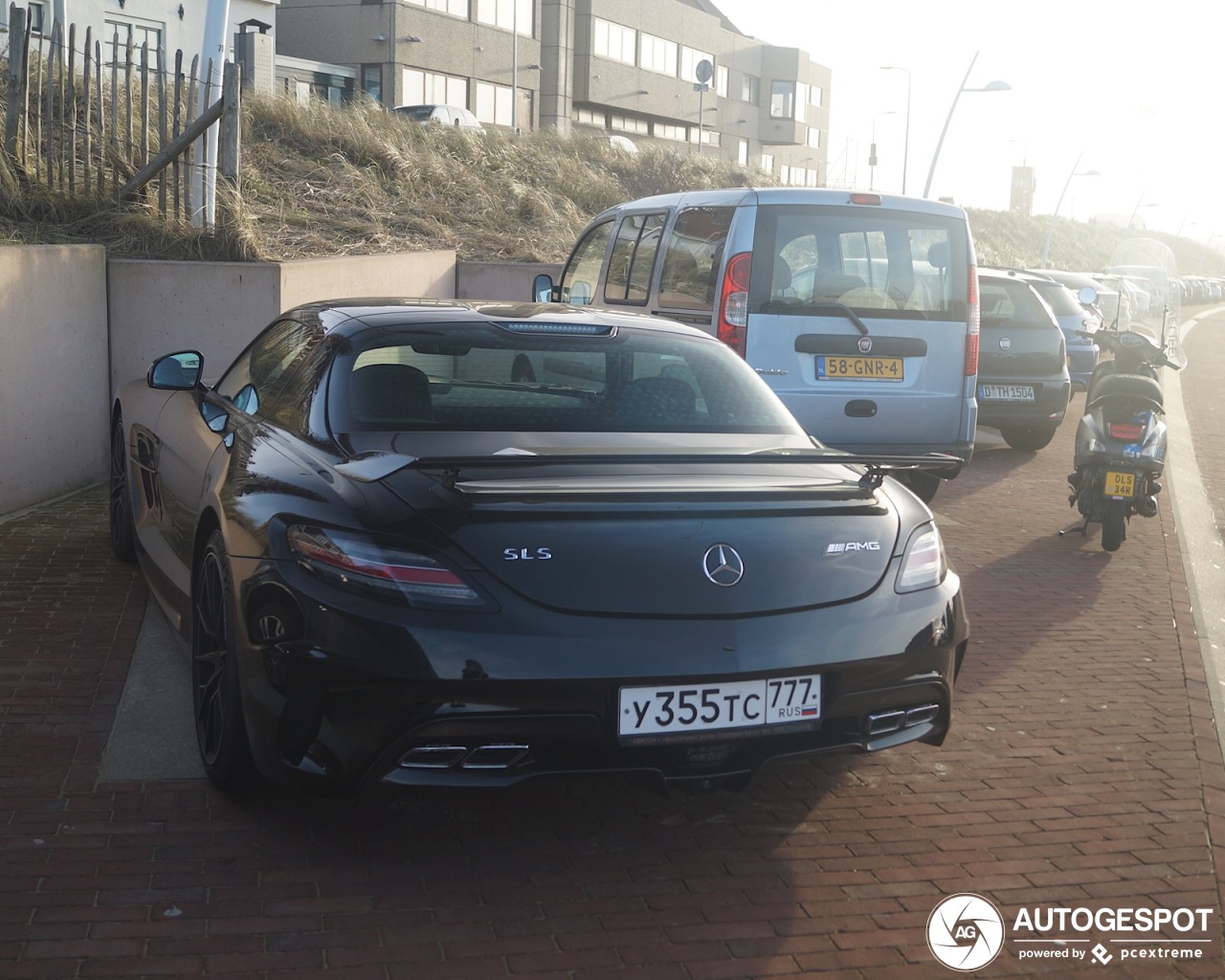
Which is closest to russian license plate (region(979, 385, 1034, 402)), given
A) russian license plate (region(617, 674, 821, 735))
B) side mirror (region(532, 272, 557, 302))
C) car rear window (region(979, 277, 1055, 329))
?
car rear window (region(979, 277, 1055, 329))

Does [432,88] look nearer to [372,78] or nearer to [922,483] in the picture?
[372,78]

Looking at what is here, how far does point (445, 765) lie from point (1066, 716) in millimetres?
2766

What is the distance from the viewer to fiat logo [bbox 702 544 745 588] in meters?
3.55

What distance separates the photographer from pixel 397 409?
4.32m

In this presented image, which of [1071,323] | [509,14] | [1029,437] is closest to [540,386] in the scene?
[1029,437]

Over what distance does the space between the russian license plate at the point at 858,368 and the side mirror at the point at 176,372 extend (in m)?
4.03

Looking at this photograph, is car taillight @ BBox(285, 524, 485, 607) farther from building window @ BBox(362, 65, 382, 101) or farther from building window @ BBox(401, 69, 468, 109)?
building window @ BBox(401, 69, 468, 109)

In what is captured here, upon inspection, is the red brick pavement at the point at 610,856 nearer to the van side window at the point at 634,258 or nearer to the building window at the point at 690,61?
the van side window at the point at 634,258

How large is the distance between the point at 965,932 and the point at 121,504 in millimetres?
4822

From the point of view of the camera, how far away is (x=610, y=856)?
12.6ft

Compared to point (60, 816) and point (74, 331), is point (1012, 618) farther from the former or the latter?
point (74, 331)

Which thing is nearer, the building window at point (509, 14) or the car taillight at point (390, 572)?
the car taillight at point (390, 572)

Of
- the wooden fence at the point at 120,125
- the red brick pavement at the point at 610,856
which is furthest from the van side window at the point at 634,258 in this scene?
the red brick pavement at the point at 610,856

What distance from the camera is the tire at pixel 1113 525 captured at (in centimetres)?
851
